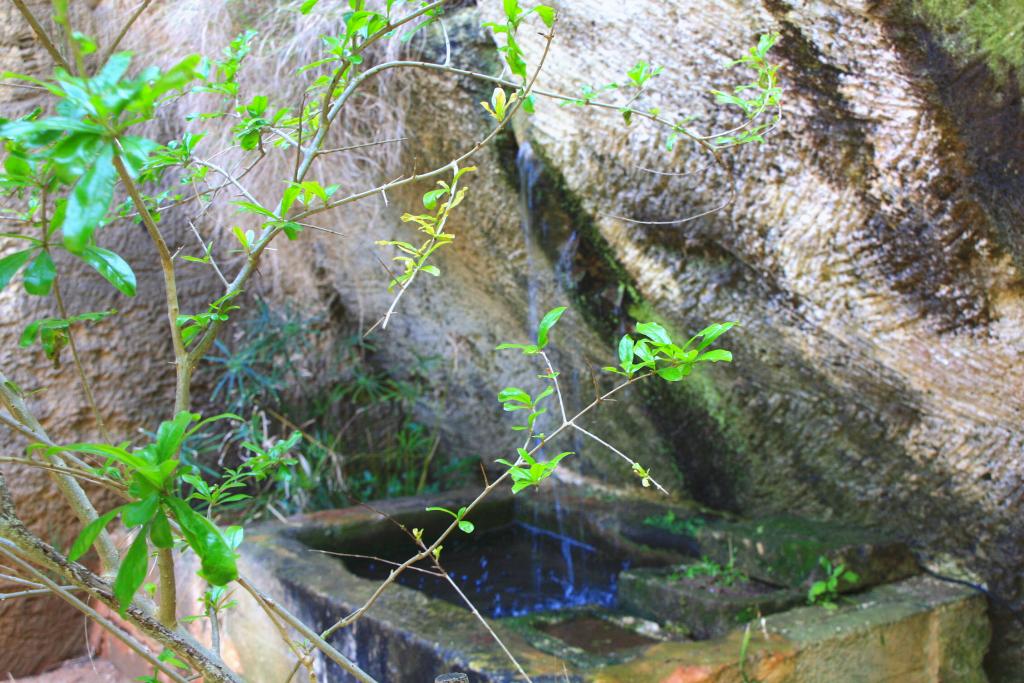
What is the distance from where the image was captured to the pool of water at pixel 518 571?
307 centimetres

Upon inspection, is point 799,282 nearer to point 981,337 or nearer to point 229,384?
point 981,337

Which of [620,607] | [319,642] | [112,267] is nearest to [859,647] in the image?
[620,607]

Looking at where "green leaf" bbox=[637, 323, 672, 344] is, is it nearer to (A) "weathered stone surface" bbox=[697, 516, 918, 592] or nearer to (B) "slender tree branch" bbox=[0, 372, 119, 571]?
(B) "slender tree branch" bbox=[0, 372, 119, 571]

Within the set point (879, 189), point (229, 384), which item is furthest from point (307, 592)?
point (879, 189)

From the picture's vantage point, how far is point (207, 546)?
2.66ft

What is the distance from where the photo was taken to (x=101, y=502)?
12.1ft

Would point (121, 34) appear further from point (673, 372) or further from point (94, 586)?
point (673, 372)

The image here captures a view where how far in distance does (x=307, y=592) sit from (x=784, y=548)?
51.2 inches

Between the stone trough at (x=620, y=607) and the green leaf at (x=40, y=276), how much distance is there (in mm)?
1106

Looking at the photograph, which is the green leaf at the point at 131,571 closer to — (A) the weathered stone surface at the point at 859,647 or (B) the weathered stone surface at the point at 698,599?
(A) the weathered stone surface at the point at 859,647

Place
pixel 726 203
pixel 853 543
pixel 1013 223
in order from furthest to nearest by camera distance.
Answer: pixel 853 543 → pixel 726 203 → pixel 1013 223

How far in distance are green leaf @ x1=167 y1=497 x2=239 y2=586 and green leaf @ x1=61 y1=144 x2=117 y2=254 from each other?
0.27 m

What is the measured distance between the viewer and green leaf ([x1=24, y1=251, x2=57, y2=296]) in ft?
3.14

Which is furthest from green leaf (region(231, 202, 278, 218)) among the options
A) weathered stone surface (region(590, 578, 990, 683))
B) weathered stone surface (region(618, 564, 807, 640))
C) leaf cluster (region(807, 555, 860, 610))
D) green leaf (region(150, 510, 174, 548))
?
leaf cluster (region(807, 555, 860, 610))
